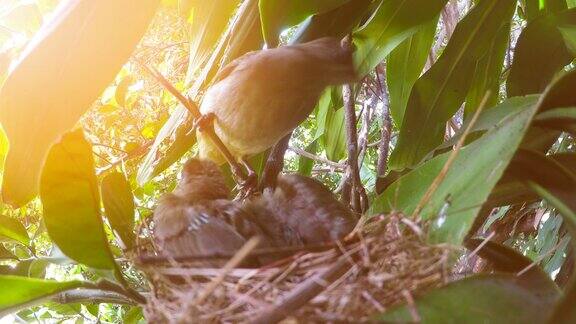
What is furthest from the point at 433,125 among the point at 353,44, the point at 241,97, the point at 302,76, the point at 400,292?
the point at 400,292

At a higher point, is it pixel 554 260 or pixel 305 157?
pixel 305 157

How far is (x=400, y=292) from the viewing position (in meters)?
0.62

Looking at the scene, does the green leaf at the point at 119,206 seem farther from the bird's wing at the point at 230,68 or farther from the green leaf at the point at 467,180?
the green leaf at the point at 467,180

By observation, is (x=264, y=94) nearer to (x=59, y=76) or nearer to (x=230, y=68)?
(x=230, y=68)

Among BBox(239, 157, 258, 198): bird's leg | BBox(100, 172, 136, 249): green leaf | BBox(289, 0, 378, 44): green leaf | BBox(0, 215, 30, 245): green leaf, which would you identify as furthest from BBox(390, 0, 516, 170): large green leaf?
BBox(0, 215, 30, 245): green leaf

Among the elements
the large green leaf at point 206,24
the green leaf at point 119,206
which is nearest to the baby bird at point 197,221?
the green leaf at point 119,206

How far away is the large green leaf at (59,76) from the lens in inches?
29.2

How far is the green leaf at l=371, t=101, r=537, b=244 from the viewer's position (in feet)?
2.18

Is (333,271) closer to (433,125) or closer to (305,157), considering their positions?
(433,125)

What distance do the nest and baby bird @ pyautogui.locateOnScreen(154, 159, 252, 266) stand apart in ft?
0.32

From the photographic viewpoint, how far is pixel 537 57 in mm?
1285

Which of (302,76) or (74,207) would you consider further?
(302,76)

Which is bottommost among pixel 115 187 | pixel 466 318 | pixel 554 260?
pixel 554 260

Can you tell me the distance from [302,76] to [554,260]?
2.81ft
